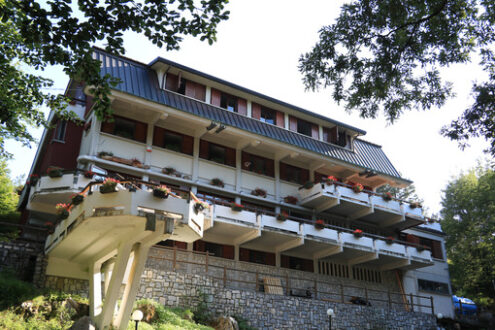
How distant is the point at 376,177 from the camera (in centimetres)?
3222

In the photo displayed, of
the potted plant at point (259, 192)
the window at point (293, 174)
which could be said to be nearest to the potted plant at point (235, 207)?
the potted plant at point (259, 192)

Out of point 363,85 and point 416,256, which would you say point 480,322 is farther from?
point 363,85

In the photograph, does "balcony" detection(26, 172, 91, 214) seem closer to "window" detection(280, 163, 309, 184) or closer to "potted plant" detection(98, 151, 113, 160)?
"potted plant" detection(98, 151, 113, 160)

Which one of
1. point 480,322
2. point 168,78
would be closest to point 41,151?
point 168,78

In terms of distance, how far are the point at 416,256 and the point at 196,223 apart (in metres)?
19.5

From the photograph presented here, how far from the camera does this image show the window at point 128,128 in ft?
78.9

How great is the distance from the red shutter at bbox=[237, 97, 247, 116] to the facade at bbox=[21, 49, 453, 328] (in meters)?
0.09

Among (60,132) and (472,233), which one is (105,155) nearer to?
(60,132)

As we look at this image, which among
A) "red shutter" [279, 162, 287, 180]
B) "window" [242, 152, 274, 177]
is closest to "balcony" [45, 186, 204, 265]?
"window" [242, 152, 274, 177]

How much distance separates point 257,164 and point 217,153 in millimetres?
2775

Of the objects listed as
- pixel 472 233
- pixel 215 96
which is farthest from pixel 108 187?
pixel 472 233

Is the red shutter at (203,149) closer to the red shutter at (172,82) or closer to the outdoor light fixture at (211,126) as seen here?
the outdoor light fixture at (211,126)

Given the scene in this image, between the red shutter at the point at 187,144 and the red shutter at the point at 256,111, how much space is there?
4.86 metres

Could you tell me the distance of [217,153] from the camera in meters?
27.1
